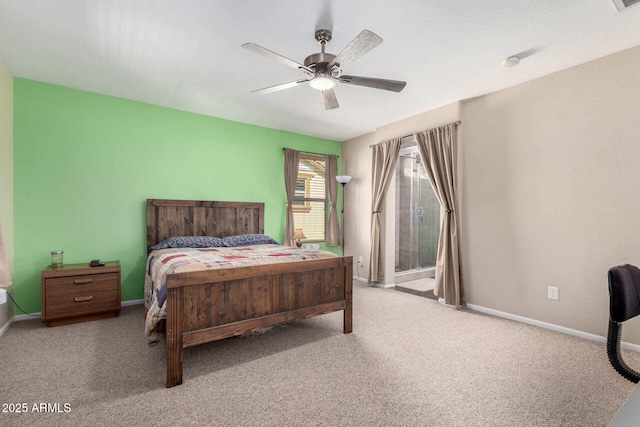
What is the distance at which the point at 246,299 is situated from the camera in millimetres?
2338

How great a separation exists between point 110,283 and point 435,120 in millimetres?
4316

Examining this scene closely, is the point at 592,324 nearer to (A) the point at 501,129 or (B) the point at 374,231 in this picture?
(A) the point at 501,129

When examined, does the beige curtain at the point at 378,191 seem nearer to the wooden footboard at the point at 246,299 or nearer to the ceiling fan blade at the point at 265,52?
the wooden footboard at the point at 246,299

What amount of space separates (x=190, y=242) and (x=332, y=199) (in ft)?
8.34

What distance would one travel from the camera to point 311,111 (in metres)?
4.02

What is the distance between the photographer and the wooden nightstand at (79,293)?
2896 millimetres

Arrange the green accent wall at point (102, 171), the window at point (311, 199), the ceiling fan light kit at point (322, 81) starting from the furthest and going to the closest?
the window at point (311, 199) → the green accent wall at point (102, 171) → the ceiling fan light kit at point (322, 81)

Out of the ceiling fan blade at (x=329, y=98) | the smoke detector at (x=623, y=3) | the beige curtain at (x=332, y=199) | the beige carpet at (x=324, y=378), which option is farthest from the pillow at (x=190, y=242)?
the smoke detector at (x=623, y=3)

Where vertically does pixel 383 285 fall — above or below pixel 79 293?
below

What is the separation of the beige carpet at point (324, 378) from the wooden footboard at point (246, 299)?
246mm

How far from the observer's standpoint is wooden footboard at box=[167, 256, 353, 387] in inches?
78.7

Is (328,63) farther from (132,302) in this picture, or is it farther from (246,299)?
(132,302)

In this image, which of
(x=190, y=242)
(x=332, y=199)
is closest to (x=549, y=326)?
(x=332, y=199)

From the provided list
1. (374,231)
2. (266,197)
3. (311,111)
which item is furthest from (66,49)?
(374,231)
